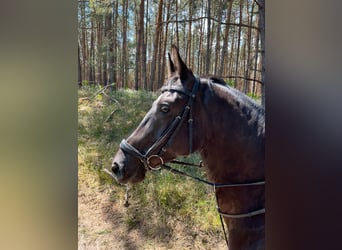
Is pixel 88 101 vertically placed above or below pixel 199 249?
above

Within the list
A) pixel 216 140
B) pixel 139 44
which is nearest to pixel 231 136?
pixel 216 140

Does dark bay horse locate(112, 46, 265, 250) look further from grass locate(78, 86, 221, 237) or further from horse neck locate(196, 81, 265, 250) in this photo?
grass locate(78, 86, 221, 237)

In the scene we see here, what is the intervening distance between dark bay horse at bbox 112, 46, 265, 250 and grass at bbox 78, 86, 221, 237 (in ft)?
0.42

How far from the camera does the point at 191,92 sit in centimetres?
113

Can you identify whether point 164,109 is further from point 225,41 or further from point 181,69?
point 225,41

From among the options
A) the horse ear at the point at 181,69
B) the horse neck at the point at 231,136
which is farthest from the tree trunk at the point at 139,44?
the horse neck at the point at 231,136

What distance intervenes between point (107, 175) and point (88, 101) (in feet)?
1.16

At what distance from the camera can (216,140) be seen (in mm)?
1117

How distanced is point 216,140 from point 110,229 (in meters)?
0.68
